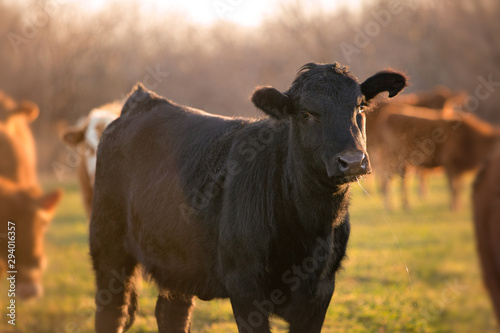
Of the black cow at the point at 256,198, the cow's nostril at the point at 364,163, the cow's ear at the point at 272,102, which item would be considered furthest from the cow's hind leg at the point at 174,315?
the cow's nostril at the point at 364,163

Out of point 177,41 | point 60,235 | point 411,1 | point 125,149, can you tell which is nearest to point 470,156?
point 125,149

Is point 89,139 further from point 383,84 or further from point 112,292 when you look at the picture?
point 383,84

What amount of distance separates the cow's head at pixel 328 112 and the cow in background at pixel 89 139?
556cm

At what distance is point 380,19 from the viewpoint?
2719 centimetres

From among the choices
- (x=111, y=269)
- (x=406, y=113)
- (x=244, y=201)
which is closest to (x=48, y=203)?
(x=111, y=269)

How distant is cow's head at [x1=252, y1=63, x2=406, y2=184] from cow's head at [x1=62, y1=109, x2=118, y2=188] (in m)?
5.63

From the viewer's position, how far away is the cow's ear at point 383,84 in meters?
3.54

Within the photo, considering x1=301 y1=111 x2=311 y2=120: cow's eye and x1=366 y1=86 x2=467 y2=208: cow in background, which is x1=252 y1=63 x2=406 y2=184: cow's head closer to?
x1=301 y1=111 x2=311 y2=120: cow's eye

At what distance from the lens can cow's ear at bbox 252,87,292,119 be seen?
130 inches

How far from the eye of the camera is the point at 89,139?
28.5ft

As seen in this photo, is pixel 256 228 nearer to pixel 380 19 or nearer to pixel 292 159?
pixel 292 159

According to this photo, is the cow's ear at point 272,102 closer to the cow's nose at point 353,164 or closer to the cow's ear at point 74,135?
the cow's nose at point 353,164

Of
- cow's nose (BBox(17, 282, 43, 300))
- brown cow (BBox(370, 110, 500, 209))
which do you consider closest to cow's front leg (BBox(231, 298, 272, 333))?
cow's nose (BBox(17, 282, 43, 300))

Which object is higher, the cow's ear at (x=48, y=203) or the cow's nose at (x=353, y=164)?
the cow's ear at (x=48, y=203)
